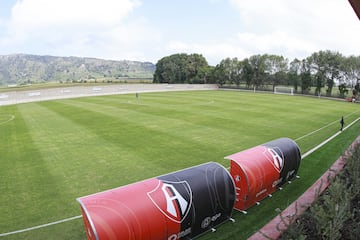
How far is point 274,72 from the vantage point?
75.4 meters

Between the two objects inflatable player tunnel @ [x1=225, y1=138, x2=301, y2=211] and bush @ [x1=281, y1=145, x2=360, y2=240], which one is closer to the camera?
bush @ [x1=281, y1=145, x2=360, y2=240]

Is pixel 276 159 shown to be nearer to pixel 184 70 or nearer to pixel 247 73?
pixel 247 73

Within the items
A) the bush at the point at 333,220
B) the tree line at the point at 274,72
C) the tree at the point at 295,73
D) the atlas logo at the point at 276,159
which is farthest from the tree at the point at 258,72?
the bush at the point at 333,220

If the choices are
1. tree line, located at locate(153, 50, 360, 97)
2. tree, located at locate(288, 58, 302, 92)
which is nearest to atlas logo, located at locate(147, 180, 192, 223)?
tree line, located at locate(153, 50, 360, 97)

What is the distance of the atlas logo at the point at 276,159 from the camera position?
7991 millimetres

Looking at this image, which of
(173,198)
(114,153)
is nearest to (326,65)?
(114,153)

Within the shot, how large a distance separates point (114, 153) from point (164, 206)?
27.3 feet

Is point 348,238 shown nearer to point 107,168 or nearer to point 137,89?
point 107,168

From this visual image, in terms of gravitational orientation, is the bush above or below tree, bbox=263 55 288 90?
below

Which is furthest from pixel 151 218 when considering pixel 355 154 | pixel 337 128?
pixel 337 128

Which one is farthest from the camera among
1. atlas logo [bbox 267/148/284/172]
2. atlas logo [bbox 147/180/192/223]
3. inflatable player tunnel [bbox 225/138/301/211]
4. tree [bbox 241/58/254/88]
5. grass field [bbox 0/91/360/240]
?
tree [bbox 241/58/254/88]

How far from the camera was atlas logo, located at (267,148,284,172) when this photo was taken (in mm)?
7991

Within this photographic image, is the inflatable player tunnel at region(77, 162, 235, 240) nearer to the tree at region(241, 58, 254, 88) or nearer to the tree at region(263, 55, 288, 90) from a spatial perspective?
the tree at region(241, 58, 254, 88)

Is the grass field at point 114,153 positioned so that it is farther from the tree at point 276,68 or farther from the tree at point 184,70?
the tree at point 184,70
